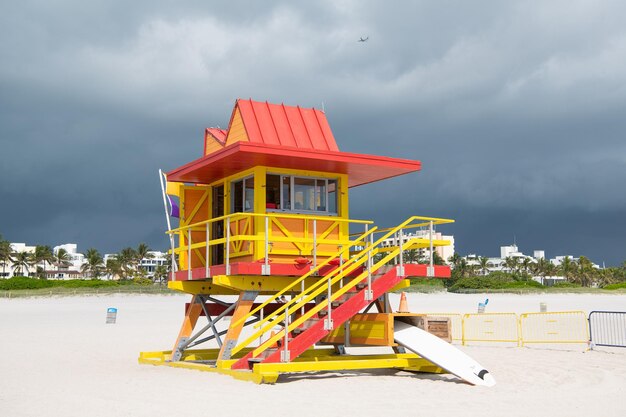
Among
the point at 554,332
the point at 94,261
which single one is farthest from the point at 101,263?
the point at 554,332

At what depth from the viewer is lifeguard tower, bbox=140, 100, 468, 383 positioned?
623 inches

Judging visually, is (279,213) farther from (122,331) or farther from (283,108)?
(122,331)

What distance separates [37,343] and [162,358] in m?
9.91

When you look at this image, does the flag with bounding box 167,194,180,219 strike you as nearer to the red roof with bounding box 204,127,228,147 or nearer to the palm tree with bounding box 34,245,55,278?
the red roof with bounding box 204,127,228,147

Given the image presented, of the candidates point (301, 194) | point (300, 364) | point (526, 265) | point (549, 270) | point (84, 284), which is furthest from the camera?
point (549, 270)

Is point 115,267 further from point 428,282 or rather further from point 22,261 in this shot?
point 428,282

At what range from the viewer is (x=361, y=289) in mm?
16500

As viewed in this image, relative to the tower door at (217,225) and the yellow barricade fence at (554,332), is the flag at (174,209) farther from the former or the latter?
the yellow barricade fence at (554,332)

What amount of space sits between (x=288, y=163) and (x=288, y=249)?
2.03m

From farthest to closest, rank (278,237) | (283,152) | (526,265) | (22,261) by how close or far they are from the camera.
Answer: (526,265) → (22,261) → (278,237) → (283,152)

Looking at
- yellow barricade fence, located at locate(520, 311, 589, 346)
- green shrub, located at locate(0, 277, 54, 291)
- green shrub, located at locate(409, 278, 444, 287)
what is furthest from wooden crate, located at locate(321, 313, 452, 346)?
green shrub, located at locate(409, 278, 444, 287)

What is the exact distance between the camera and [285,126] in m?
19.2

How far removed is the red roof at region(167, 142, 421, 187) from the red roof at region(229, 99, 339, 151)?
846mm

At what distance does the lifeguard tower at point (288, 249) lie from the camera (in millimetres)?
15820
